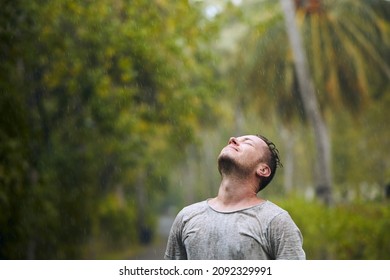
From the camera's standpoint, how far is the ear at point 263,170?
2350 mm

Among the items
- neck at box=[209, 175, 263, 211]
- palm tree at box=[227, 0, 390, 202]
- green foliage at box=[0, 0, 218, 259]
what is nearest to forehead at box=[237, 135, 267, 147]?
neck at box=[209, 175, 263, 211]

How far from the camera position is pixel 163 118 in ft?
30.5

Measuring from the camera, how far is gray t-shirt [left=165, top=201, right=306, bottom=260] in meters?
2.21

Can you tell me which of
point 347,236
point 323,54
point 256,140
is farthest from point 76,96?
point 256,140

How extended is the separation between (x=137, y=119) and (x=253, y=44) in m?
4.53

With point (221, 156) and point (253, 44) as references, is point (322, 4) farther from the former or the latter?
point (221, 156)

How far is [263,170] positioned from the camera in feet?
7.73

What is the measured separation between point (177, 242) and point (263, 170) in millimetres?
389

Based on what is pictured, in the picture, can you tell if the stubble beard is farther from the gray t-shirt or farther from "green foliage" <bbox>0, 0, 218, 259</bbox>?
"green foliage" <bbox>0, 0, 218, 259</bbox>

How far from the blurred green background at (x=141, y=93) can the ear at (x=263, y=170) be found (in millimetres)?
4207

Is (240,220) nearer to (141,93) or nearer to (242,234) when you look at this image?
(242,234)

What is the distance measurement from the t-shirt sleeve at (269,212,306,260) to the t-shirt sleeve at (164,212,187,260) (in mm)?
317

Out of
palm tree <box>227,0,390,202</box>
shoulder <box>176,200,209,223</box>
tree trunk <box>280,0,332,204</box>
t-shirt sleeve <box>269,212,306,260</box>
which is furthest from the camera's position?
palm tree <box>227,0,390,202</box>
